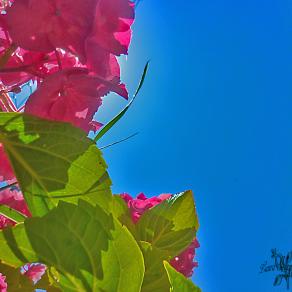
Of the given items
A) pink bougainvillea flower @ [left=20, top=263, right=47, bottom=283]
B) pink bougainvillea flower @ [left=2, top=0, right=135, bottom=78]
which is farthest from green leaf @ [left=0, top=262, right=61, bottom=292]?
pink bougainvillea flower @ [left=2, top=0, right=135, bottom=78]

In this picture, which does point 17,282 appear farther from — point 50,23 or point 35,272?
point 50,23

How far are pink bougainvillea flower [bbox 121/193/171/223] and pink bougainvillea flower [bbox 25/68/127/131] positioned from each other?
0.08m

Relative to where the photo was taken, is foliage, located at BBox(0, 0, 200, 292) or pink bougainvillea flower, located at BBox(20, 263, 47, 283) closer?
foliage, located at BBox(0, 0, 200, 292)

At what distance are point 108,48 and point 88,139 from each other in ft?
0.17

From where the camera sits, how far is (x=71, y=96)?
27 cm

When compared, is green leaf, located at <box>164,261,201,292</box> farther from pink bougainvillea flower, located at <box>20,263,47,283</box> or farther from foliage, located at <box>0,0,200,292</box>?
pink bougainvillea flower, located at <box>20,263,47,283</box>

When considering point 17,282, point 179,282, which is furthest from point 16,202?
point 179,282

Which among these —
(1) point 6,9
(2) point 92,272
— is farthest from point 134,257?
(1) point 6,9

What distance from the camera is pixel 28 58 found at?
0.28m

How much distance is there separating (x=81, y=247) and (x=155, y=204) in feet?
0.49

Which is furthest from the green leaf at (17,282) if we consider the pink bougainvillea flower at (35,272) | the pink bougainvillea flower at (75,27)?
the pink bougainvillea flower at (75,27)

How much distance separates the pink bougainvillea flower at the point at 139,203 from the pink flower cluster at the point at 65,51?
3.1 inches

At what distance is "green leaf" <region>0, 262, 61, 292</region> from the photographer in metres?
0.33

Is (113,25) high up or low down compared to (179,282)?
up
